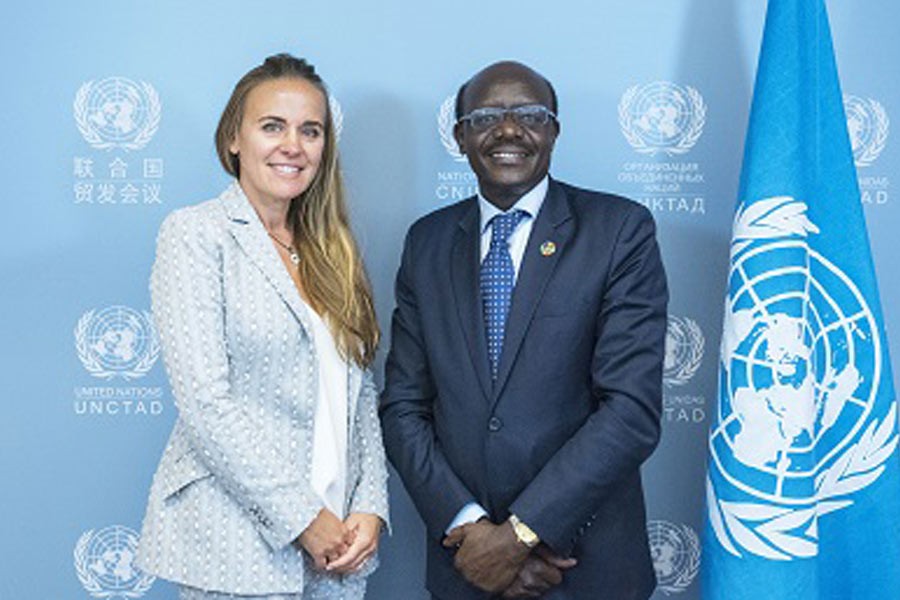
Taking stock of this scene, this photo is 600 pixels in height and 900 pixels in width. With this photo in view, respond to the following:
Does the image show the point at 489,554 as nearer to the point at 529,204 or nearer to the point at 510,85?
the point at 529,204

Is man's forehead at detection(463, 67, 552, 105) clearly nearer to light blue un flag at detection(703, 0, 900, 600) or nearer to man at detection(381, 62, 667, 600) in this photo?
man at detection(381, 62, 667, 600)

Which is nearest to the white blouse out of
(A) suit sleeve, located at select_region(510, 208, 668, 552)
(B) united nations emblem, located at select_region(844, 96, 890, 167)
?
(A) suit sleeve, located at select_region(510, 208, 668, 552)

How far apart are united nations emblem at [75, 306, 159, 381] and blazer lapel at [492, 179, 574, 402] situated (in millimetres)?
1063

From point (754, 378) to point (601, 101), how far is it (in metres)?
0.85

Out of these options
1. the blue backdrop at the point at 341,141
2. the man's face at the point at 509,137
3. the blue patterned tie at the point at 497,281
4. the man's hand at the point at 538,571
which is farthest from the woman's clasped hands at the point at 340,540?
the blue backdrop at the point at 341,141

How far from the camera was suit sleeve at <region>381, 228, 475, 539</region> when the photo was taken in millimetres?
2021

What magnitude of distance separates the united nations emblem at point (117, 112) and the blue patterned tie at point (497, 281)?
102 cm

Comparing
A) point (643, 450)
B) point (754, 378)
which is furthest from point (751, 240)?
point (643, 450)

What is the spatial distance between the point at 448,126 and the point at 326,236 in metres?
0.60

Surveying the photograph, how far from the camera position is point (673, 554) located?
267 cm

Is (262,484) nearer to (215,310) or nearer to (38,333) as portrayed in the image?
(215,310)

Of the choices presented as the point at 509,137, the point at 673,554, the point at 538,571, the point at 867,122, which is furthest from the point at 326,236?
the point at 867,122

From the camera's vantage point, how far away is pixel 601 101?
2627 millimetres

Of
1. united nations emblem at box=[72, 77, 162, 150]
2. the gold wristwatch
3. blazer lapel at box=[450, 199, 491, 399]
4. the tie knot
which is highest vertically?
united nations emblem at box=[72, 77, 162, 150]
